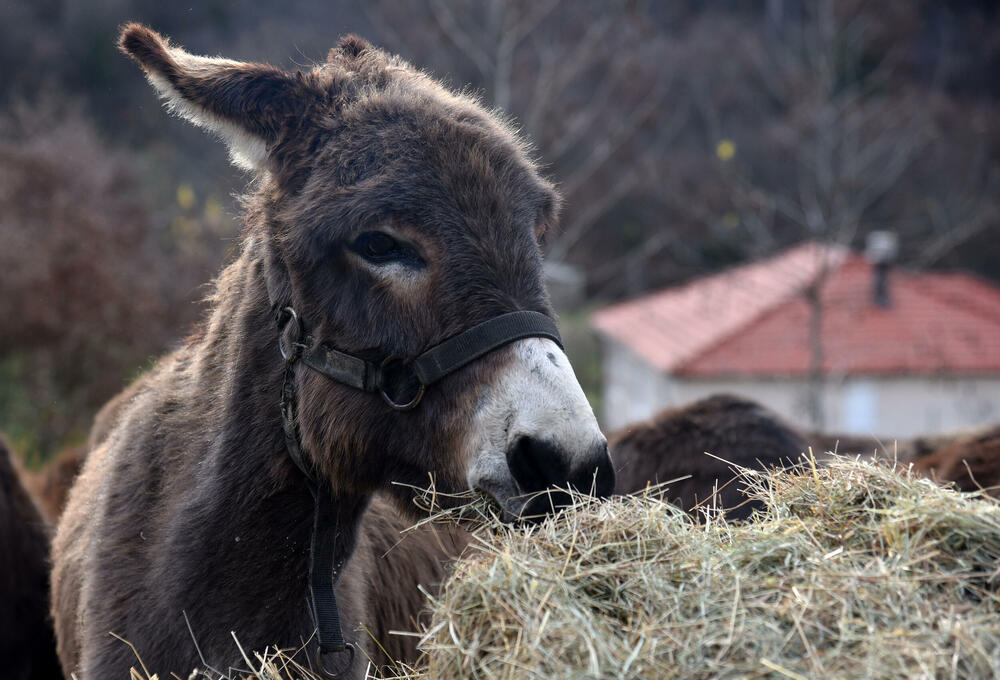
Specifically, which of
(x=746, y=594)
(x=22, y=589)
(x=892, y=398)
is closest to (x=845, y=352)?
(x=892, y=398)

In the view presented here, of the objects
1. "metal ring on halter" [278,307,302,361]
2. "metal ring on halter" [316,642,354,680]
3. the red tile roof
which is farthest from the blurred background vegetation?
"metal ring on halter" [316,642,354,680]

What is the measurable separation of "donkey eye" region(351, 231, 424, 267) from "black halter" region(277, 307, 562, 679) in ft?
0.90

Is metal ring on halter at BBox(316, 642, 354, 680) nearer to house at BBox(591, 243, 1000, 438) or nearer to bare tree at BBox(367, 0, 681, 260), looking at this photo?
bare tree at BBox(367, 0, 681, 260)

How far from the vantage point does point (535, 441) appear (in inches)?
76.4

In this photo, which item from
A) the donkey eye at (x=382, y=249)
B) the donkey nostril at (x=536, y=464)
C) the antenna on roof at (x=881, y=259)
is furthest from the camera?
the antenna on roof at (x=881, y=259)

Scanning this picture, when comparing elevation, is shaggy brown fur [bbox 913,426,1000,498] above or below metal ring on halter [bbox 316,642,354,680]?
below

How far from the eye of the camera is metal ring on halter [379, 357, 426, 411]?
7.18 ft

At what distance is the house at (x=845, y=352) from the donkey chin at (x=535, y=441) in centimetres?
1409

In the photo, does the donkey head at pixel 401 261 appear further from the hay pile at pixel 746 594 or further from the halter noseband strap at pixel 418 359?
the hay pile at pixel 746 594

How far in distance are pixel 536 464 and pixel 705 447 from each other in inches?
96.4

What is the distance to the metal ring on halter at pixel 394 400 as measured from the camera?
2188mm

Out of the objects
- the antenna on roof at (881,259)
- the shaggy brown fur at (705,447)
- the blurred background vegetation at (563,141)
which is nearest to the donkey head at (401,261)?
the blurred background vegetation at (563,141)

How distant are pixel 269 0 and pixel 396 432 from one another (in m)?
17.6

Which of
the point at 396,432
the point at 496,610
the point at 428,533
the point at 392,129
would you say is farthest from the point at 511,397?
the point at 428,533
